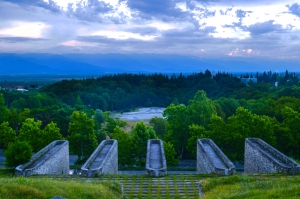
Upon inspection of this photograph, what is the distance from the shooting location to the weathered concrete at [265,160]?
1656 cm

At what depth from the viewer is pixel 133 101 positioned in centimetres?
9219

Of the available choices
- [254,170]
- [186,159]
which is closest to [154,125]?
[186,159]

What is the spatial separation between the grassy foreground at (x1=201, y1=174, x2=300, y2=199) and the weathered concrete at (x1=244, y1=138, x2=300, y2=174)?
1.48 metres

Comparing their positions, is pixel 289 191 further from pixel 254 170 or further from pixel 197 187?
pixel 254 170

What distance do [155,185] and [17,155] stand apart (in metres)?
8.64

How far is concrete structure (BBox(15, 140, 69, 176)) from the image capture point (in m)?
17.0

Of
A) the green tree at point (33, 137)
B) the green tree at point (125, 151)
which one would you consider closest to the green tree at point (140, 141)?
the green tree at point (125, 151)

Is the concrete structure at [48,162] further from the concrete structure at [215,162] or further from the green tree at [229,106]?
the green tree at [229,106]

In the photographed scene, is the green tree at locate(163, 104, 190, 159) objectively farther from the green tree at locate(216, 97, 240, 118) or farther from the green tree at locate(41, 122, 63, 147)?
the green tree at locate(216, 97, 240, 118)

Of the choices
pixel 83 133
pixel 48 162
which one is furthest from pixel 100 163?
pixel 83 133

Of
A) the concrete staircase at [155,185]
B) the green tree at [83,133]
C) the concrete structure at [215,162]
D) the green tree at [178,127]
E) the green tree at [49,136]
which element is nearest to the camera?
the concrete staircase at [155,185]

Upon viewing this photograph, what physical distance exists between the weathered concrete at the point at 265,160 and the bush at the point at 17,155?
1443cm

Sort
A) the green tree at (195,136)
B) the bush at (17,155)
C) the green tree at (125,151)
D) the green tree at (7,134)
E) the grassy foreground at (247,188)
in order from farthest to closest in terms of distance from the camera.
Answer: the green tree at (7,134) → the green tree at (125,151) → the green tree at (195,136) → the bush at (17,155) → the grassy foreground at (247,188)

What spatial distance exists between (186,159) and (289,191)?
2623 centimetres
